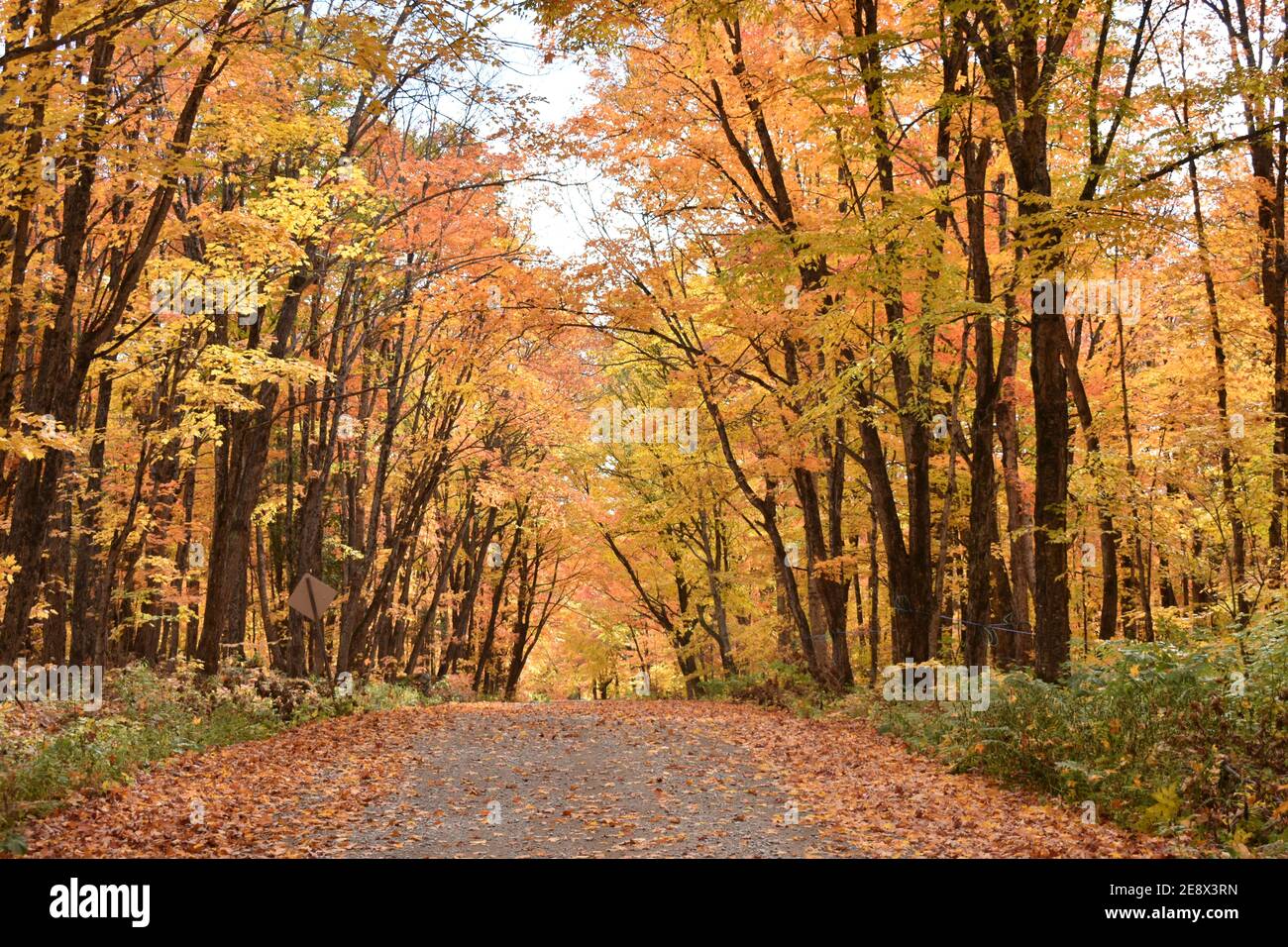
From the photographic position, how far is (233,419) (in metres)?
17.5

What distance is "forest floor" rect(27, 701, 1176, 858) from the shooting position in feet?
23.0

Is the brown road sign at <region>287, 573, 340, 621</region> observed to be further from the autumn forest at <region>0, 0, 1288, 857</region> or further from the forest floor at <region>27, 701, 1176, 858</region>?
the forest floor at <region>27, 701, 1176, 858</region>

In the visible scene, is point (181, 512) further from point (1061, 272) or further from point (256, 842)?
point (1061, 272)

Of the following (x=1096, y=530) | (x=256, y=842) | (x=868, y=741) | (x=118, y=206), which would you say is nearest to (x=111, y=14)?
(x=256, y=842)

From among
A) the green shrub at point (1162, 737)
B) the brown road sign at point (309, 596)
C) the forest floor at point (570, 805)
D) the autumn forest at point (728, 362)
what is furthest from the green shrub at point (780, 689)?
the brown road sign at point (309, 596)

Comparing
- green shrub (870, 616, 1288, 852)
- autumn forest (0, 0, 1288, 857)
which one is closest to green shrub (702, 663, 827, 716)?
autumn forest (0, 0, 1288, 857)

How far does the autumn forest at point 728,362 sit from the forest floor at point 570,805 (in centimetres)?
14

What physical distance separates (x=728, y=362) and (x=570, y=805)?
38.4 ft

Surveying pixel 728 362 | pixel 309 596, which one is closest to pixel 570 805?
pixel 309 596

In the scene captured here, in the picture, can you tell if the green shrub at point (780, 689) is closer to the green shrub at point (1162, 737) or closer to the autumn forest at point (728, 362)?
the autumn forest at point (728, 362)

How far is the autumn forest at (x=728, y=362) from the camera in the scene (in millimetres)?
8953

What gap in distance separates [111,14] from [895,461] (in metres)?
19.8

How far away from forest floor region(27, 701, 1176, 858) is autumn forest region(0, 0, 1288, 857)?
135 mm

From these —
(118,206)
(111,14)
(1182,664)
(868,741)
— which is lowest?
(868,741)
